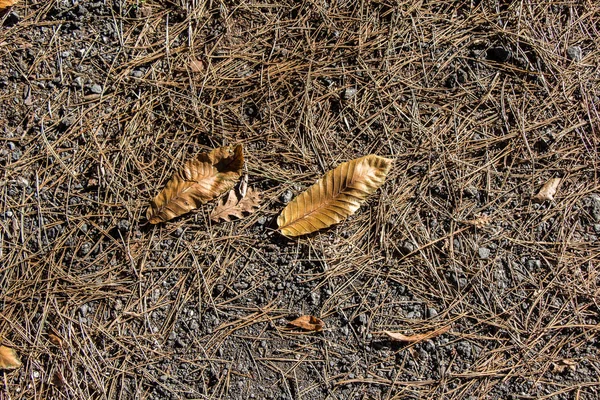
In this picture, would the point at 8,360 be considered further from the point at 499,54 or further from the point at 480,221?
the point at 499,54

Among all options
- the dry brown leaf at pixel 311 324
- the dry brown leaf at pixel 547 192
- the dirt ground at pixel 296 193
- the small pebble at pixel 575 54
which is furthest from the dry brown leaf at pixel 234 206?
the small pebble at pixel 575 54

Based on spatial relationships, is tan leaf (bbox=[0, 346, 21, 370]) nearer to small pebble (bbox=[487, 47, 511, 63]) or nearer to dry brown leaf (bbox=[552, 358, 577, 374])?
dry brown leaf (bbox=[552, 358, 577, 374])

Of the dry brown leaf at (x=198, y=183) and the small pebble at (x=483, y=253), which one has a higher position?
the dry brown leaf at (x=198, y=183)

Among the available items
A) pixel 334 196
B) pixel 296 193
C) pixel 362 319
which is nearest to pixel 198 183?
pixel 296 193

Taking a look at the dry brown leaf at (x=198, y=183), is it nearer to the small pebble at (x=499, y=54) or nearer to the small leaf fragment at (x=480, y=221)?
the small leaf fragment at (x=480, y=221)

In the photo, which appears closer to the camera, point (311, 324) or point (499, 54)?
point (311, 324)

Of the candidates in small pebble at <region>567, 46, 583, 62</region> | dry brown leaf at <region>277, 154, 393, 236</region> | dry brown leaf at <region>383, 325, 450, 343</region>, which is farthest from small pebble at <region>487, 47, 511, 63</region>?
dry brown leaf at <region>383, 325, 450, 343</region>
